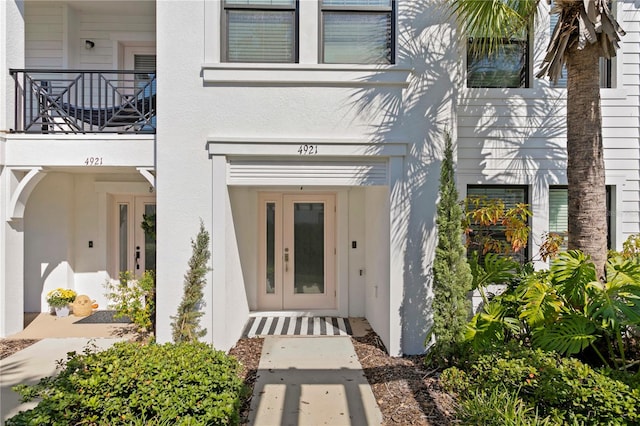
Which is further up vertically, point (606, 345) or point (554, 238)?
point (554, 238)

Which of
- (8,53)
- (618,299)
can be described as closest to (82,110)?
(8,53)

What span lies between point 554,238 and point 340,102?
4.54 meters

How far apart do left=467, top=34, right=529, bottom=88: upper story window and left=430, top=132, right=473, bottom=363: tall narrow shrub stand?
240 centimetres

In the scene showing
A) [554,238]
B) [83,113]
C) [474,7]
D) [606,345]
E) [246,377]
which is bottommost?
[246,377]

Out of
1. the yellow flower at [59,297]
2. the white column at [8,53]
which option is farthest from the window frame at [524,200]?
the white column at [8,53]

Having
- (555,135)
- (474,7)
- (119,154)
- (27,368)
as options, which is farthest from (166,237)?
(555,135)

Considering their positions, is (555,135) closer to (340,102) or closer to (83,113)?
(340,102)

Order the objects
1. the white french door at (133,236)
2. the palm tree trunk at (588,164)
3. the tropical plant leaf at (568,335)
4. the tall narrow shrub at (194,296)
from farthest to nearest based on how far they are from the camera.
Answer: the white french door at (133,236)
the tall narrow shrub at (194,296)
the palm tree trunk at (588,164)
the tropical plant leaf at (568,335)

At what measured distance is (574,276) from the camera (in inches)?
168

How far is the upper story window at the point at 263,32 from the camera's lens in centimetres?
566

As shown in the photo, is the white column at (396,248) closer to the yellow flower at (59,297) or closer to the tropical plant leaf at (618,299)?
the tropical plant leaf at (618,299)

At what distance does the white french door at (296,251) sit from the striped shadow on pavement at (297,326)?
0.41 meters

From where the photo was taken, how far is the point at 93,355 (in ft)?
11.2

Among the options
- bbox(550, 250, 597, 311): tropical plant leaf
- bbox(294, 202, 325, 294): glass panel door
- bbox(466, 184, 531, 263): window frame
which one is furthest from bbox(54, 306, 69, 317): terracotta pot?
bbox(550, 250, 597, 311): tropical plant leaf
